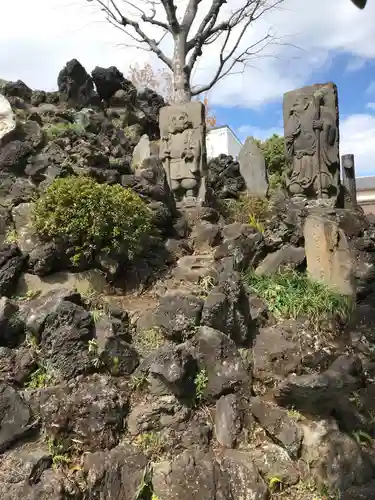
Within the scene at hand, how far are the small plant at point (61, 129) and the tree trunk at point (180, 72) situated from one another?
5.47 m

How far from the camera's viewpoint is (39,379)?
5137mm

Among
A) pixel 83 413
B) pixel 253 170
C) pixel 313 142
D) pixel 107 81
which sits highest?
pixel 107 81

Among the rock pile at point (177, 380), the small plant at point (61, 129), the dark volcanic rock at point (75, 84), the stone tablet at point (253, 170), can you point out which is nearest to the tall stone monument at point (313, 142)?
the rock pile at point (177, 380)

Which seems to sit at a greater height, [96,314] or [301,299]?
[96,314]

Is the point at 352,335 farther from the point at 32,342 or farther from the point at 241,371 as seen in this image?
the point at 32,342

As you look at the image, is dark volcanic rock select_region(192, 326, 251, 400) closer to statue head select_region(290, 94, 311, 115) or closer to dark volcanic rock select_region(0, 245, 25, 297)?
dark volcanic rock select_region(0, 245, 25, 297)

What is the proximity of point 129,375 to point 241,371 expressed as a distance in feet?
3.81

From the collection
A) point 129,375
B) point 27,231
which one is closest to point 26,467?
point 129,375

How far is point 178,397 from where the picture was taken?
4.90 m

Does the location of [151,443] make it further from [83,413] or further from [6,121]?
[6,121]

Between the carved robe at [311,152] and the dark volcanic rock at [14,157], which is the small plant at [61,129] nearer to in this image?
the dark volcanic rock at [14,157]

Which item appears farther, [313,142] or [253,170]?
Answer: [253,170]

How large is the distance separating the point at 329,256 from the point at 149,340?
2.61 metres

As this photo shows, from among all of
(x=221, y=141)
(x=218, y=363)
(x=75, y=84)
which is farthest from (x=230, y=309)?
(x=221, y=141)
